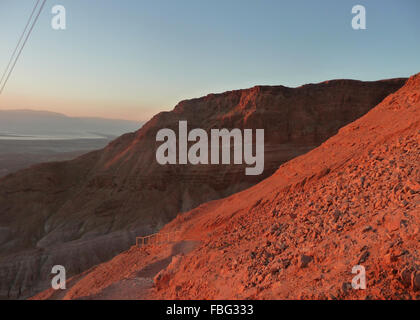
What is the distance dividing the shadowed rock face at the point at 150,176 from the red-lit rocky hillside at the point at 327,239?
772 inches

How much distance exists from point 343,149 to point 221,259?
556 cm

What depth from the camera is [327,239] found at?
4.29 m

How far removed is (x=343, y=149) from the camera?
28.4ft

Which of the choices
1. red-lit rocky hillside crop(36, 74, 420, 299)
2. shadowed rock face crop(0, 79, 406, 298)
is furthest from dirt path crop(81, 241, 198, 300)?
shadowed rock face crop(0, 79, 406, 298)

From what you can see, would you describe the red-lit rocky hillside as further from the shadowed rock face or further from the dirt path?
the shadowed rock face

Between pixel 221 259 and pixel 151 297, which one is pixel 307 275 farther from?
pixel 151 297

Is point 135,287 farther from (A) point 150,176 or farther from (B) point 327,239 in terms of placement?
(A) point 150,176

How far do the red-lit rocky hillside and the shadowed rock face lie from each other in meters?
19.6

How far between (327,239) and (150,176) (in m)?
29.8

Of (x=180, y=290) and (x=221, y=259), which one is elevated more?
(x=221, y=259)

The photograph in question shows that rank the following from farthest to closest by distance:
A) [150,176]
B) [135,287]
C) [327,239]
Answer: [150,176] → [135,287] → [327,239]

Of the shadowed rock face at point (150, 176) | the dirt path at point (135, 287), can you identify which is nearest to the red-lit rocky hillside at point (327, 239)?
the dirt path at point (135, 287)

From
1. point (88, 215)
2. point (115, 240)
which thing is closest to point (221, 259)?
point (115, 240)

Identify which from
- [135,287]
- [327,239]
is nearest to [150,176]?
[135,287]
